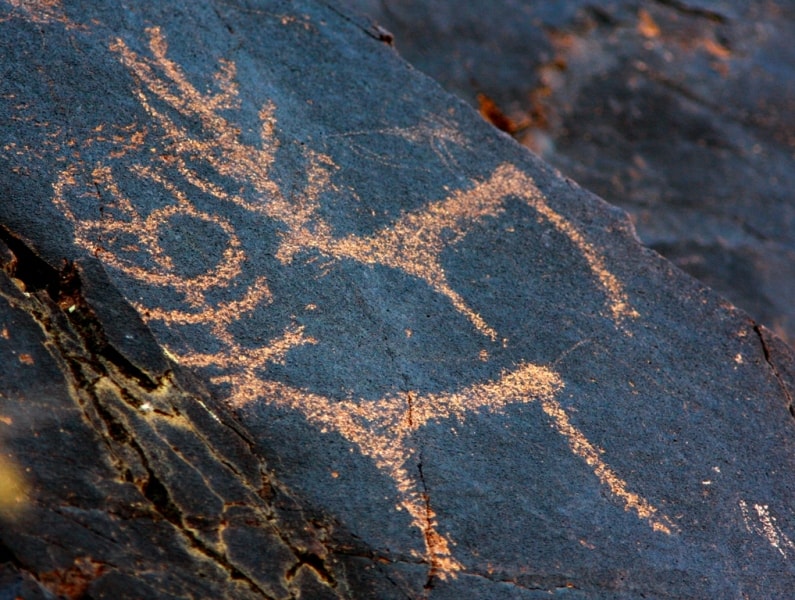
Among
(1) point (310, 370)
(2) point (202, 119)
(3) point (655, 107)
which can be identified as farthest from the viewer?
(3) point (655, 107)

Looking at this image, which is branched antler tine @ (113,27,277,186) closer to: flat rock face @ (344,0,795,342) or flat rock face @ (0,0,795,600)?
flat rock face @ (0,0,795,600)

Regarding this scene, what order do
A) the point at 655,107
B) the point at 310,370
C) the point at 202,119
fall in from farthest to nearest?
the point at 655,107 < the point at 202,119 < the point at 310,370

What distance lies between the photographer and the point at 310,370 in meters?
1.57

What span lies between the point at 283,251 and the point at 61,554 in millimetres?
762

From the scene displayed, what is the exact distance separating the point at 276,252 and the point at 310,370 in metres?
0.26

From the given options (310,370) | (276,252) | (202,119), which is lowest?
(310,370)

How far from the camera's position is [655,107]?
3176 millimetres

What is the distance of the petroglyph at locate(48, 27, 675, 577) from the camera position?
60.7 inches

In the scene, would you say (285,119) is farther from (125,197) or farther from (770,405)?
(770,405)

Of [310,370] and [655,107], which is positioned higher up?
[655,107]

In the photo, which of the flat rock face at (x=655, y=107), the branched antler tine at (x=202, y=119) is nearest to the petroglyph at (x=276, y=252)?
the branched antler tine at (x=202, y=119)

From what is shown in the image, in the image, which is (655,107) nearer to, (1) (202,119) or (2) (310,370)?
(1) (202,119)

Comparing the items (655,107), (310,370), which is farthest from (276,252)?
(655,107)

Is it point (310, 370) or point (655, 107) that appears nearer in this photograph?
point (310, 370)
